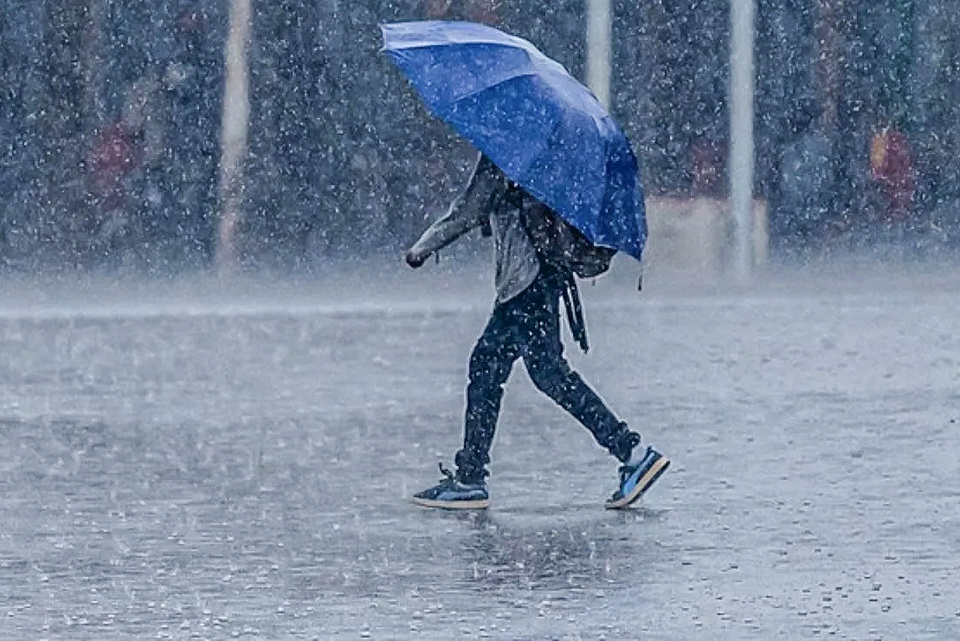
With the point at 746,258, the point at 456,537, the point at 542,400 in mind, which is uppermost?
the point at 456,537

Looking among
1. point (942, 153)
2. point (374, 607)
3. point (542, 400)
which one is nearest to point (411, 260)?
point (374, 607)

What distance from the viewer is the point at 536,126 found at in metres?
9.38

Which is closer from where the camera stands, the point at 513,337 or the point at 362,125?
the point at 513,337

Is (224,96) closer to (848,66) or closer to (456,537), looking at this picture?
(848,66)

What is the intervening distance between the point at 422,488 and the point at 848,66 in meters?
15.0

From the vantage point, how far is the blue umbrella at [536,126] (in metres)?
9.33

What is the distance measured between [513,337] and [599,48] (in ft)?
44.3

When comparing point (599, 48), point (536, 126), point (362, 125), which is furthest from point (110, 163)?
point (536, 126)

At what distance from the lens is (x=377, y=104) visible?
78.1ft

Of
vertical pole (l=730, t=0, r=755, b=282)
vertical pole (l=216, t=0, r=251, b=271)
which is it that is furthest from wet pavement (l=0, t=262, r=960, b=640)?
vertical pole (l=216, t=0, r=251, b=271)

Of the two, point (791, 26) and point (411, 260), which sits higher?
point (411, 260)

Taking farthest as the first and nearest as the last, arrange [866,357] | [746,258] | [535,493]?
[746,258] < [866,357] < [535,493]

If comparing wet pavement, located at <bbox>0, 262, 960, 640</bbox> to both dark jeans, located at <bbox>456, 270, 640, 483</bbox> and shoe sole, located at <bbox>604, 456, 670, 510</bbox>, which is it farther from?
dark jeans, located at <bbox>456, 270, 640, 483</bbox>

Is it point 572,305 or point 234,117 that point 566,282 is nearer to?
point 572,305
